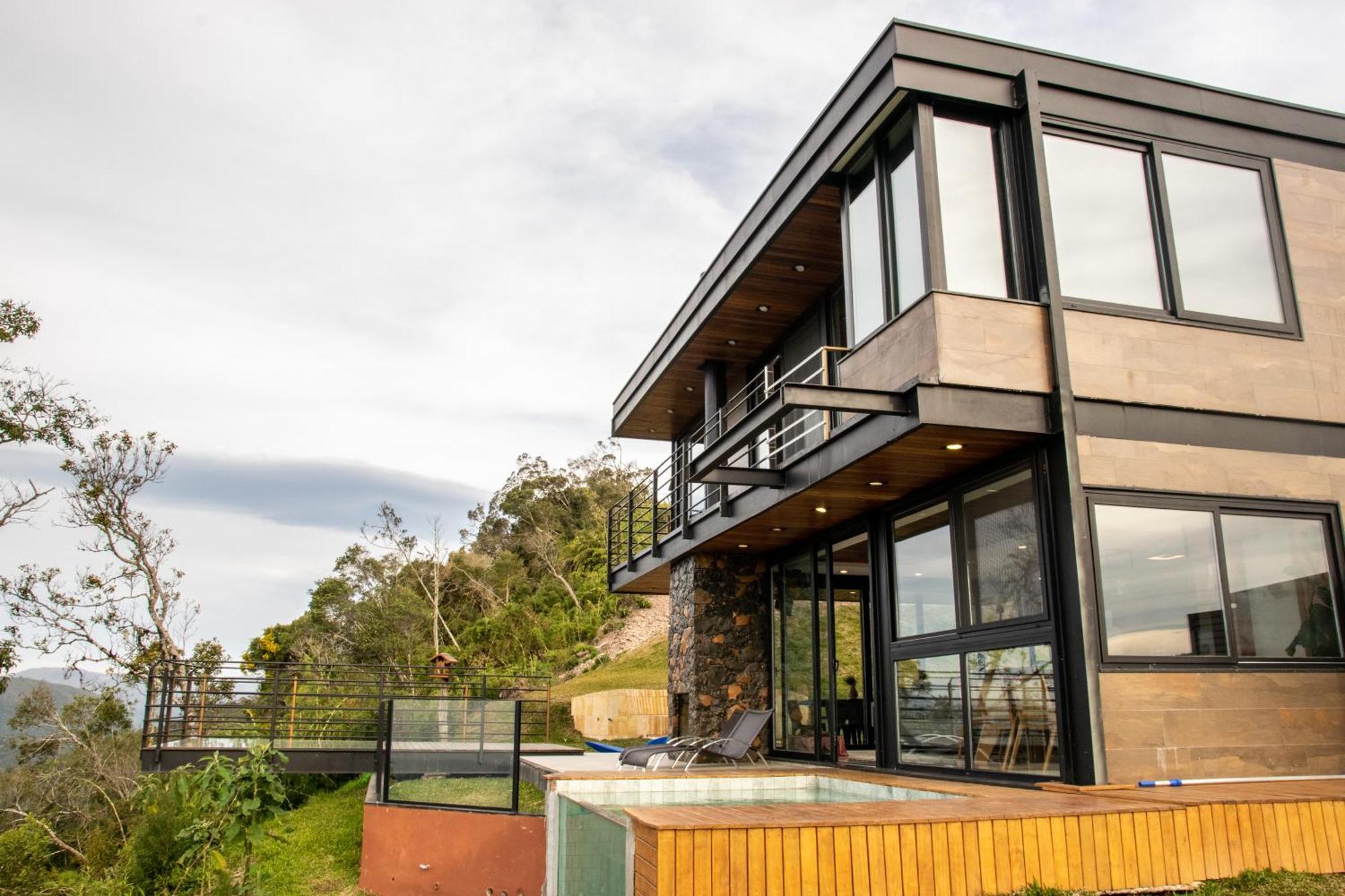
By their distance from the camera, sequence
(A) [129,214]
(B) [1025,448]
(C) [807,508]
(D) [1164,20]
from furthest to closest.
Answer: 1. (A) [129,214]
2. (D) [1164,20]
3. (C) [807,508]
4. (B) [1025,448]

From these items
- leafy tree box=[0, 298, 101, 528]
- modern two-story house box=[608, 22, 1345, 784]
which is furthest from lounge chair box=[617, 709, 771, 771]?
leafy tree box=[0, 298, 101, 528]

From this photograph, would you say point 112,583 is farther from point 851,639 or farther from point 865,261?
point 865,261

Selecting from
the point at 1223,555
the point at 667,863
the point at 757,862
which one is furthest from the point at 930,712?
the point at 667,863

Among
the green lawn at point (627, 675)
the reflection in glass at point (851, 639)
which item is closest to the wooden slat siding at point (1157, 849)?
the reflection in glass at point (851, 639)

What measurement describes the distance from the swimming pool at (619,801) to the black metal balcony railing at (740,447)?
3.03 meters

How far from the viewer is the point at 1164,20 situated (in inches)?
490

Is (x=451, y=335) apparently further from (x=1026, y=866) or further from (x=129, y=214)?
(x=1026, y=866)

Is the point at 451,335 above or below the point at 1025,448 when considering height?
above

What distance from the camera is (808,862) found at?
12.8 feet

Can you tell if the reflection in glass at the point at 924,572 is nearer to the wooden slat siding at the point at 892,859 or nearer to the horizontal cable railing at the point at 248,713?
the wooden slat siding at the point at 892,859

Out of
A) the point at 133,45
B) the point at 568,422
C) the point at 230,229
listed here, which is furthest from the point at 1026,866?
the point at 568,422

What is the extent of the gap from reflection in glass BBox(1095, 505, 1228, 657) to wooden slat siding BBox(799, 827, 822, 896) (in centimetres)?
360

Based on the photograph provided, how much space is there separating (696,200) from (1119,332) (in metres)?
13.7

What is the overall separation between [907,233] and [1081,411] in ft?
6.44
